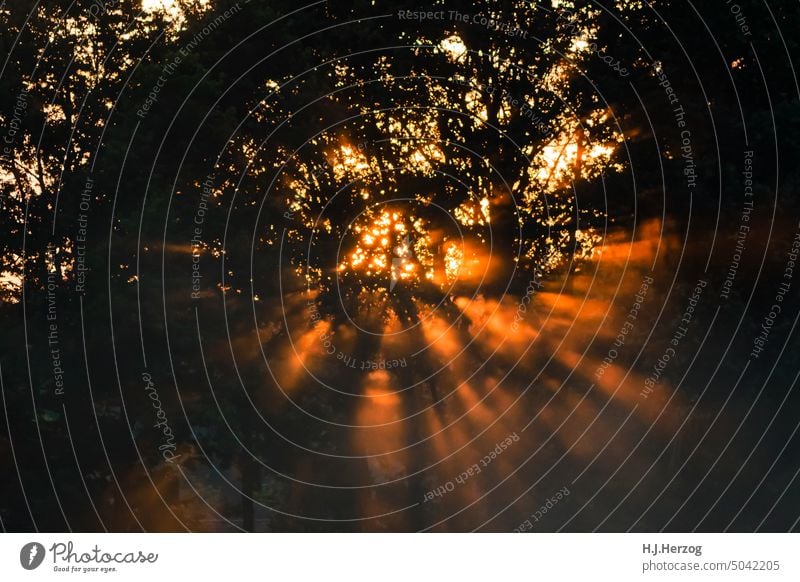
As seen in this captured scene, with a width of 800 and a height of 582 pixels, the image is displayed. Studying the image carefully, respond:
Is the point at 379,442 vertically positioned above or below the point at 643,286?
below

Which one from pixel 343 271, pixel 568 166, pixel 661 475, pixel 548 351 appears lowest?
pixel 661 475

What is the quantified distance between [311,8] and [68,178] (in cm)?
666

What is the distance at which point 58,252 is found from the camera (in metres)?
23.3

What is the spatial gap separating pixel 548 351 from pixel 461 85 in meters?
6.95

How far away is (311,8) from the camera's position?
861 inches

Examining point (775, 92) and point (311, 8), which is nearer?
point (775, 92)

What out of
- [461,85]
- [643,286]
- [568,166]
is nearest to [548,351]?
[643,286]

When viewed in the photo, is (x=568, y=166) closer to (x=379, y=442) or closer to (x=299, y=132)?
(x=299, y=132)

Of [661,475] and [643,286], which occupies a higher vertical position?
[643,286]

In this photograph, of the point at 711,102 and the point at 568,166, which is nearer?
the point at 711,102
